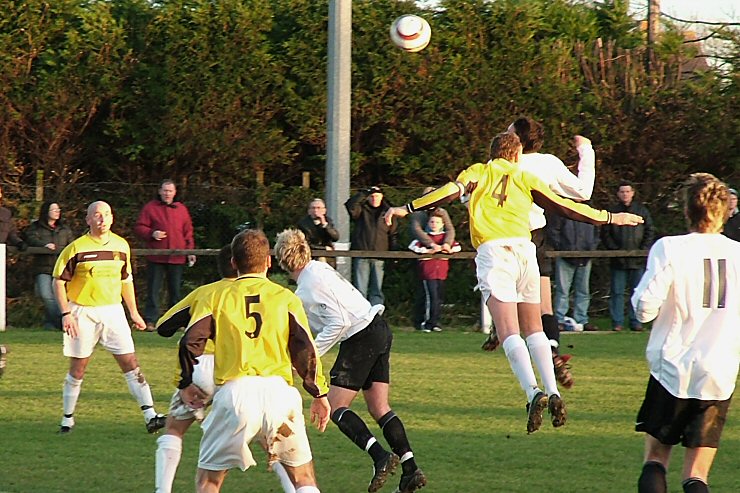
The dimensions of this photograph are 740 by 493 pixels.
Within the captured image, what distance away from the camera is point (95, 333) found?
33.2 ft

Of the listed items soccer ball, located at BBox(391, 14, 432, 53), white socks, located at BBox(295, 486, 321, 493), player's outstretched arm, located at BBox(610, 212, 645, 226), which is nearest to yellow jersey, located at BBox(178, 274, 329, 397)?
white socks, located at BBox(295, 486, 321, 493)

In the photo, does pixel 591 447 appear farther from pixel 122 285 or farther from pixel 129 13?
pixel 129 13

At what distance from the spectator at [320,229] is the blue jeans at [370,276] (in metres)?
0.72

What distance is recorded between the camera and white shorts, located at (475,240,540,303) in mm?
8781

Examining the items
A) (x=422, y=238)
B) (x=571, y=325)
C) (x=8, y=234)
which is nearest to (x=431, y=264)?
(x=422, y=238)

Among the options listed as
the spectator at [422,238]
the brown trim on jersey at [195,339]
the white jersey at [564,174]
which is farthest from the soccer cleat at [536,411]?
the spectator at [422,238]

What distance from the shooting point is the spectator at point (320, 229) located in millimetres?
16906

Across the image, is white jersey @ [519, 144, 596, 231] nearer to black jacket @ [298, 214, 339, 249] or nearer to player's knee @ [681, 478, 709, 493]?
player's knee @ [681, 478, 709, 493]

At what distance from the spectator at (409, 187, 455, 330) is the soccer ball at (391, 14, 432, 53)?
3.33 m

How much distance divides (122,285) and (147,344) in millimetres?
5672

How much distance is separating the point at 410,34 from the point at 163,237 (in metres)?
4.74

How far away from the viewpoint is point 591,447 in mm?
9375

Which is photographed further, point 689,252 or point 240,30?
point 240,30

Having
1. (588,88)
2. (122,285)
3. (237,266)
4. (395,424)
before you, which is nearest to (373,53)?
(588,88)
